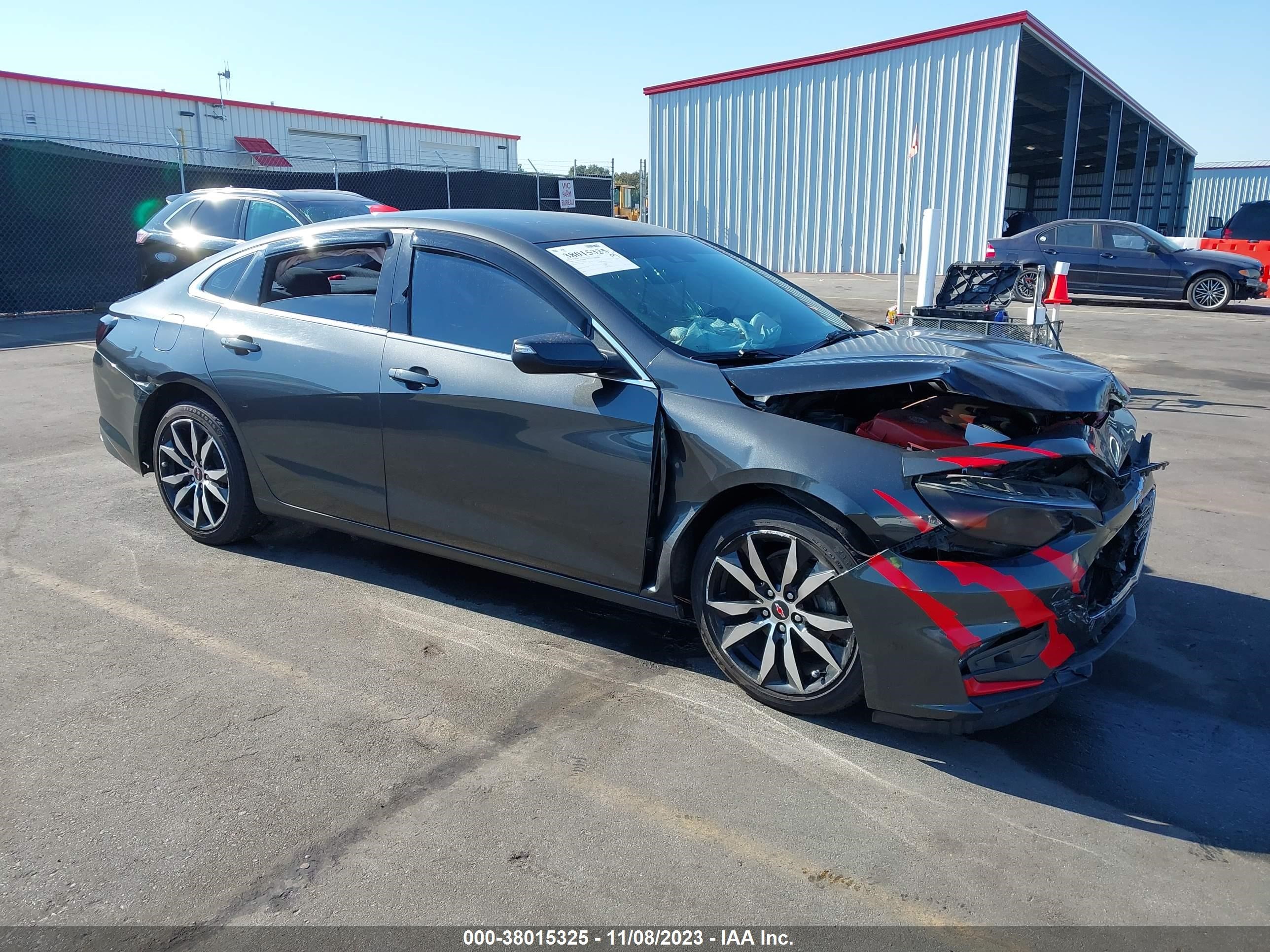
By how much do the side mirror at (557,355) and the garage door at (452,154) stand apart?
38.6m

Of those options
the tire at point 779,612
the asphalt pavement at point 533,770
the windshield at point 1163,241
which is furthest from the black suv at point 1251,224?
the tire at point 779,612

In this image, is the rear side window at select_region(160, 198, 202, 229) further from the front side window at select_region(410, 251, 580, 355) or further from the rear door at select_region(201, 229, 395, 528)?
the front side window at select_region(410, 251, 580, 355)

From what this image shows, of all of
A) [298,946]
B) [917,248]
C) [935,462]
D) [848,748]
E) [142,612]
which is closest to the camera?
[298,946]

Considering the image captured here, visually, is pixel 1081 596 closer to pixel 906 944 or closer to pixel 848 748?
pixel 848 748

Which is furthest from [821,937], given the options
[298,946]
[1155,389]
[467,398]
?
[1155,389]

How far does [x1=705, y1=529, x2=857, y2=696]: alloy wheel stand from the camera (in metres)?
3.16

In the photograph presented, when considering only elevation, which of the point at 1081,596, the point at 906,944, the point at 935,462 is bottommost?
the point at 906,944

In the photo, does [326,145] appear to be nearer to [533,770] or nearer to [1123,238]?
[1123,238]

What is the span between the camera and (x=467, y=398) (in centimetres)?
382

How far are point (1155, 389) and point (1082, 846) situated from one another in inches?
314

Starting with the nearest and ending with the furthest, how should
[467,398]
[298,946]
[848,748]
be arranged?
[298,946] < [848,748] < [467,398]

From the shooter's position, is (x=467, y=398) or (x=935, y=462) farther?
(x=467, y=398)

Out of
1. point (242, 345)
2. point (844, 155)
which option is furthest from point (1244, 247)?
point (242, 345)

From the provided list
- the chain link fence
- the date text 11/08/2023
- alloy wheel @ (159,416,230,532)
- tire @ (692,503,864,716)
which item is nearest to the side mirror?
tire @ (692,503,864,716)
